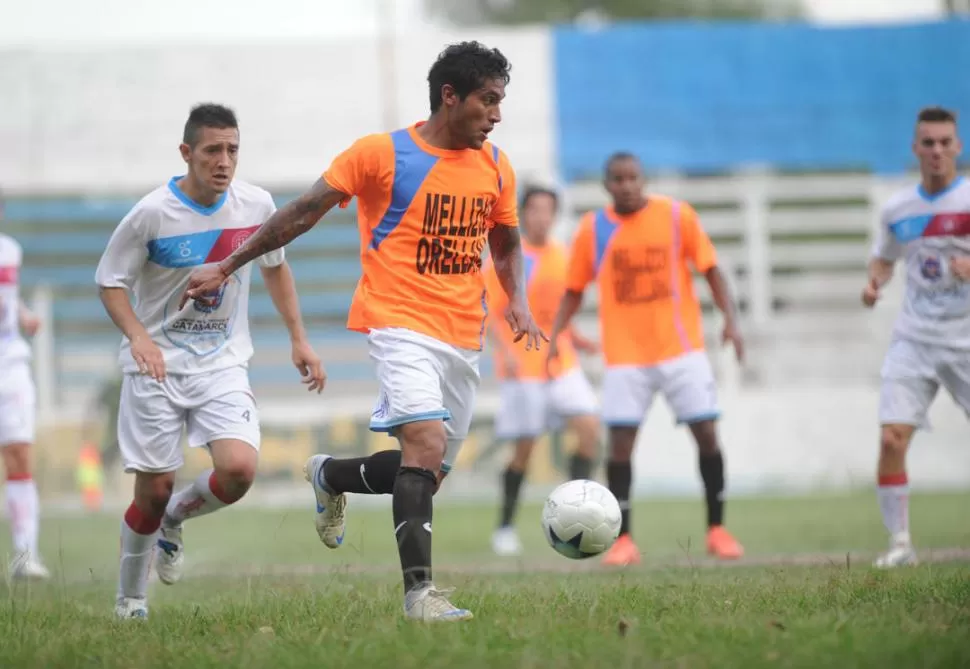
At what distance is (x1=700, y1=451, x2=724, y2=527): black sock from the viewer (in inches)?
408

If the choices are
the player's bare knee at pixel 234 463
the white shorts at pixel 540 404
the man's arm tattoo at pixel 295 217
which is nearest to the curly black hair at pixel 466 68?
the man's arm tattoo at pixel 295 217

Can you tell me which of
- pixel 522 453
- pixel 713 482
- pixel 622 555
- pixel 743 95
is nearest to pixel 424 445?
pixel 622 555

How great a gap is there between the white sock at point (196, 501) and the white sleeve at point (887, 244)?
4533 mm

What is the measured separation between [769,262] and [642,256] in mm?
15048

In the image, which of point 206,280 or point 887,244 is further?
point 887,244

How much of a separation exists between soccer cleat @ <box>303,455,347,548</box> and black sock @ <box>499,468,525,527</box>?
16.7ft

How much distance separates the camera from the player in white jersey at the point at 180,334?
7.12 m

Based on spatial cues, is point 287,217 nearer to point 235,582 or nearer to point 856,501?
point 235,582

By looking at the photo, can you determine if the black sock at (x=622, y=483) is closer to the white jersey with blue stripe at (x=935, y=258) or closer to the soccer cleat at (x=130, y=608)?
the white jersey with blue stripe at (x=935, y=258)

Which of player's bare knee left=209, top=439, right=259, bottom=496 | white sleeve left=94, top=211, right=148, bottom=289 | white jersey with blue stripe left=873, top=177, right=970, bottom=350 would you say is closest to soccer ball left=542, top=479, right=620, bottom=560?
player's bare knee left=209, top=439, right=259, bottom=496

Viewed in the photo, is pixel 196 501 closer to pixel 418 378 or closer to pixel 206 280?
pixel 206 280

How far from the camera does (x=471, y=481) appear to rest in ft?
70.6

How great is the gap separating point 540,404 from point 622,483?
2607 millimetres

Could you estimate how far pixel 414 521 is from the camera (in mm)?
5992
